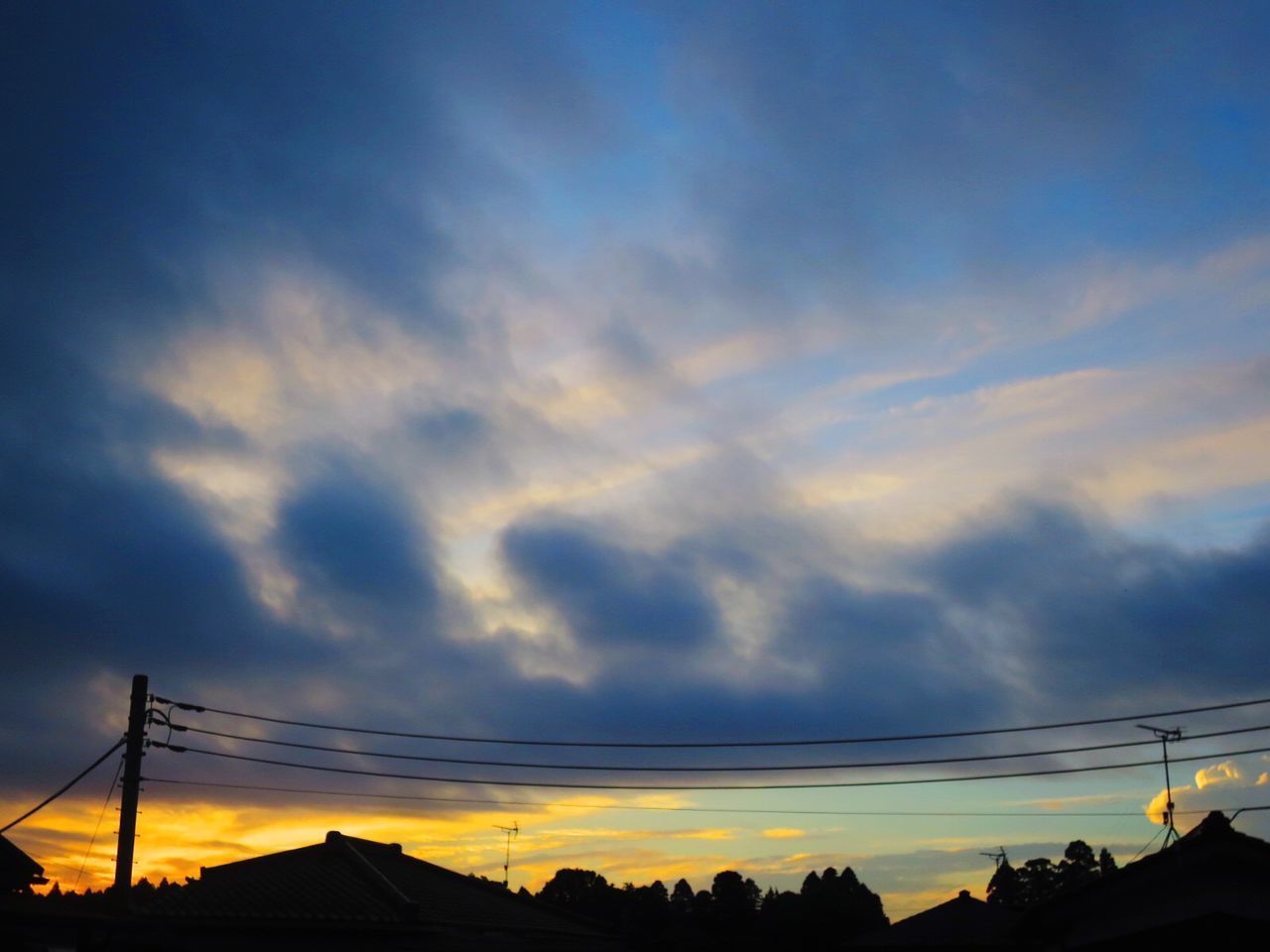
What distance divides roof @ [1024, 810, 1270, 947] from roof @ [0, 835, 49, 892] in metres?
35.1

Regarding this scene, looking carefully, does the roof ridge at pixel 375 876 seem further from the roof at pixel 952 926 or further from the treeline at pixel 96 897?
the roof at pixel 952 926

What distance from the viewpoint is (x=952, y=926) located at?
5112 centimetres

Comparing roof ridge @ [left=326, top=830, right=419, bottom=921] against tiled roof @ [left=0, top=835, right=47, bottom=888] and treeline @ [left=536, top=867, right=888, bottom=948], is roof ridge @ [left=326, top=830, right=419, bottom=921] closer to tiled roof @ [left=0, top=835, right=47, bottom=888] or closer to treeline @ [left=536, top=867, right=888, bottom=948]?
tiled roof @ [left=0, top=835, right=47, bottom=888]

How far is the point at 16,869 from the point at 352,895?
546 inches

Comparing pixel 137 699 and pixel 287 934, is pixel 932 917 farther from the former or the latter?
pixel 137 699

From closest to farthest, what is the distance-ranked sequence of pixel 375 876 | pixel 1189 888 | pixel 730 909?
pixel 1189 888
pixel 375 876
pixel 730 909

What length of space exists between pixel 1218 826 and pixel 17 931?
84.3 feet

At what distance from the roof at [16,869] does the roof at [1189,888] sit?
3505 centimetres

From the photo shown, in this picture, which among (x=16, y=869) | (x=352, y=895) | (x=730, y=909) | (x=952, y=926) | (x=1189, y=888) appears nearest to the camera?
(x=1189, y=888)

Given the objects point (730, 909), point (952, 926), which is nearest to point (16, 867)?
point (952, 926)

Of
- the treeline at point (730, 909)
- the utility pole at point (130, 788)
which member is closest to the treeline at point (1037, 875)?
the treeline at point (730, 909)

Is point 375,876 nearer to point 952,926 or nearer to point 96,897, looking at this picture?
point 96,897

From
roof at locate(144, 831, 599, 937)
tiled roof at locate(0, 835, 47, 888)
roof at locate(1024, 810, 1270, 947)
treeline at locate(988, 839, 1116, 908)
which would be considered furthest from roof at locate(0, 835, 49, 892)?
treeline at locate(988, 839, 1116, 908)

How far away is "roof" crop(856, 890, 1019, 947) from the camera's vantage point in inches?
1933
